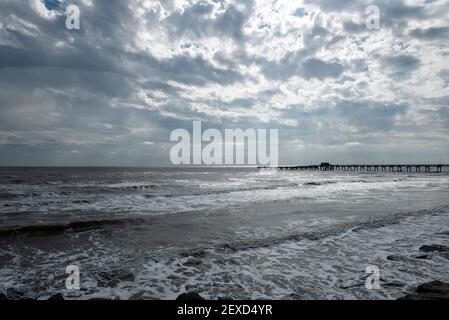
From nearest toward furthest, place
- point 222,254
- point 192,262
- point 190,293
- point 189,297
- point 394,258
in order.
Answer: point 189,297
point 190,293
point 192,262
point 394,258
point 222,254

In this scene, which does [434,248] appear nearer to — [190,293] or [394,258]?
[394,258]

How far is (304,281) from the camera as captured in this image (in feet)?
19.5

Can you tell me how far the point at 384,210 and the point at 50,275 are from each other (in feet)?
52.5

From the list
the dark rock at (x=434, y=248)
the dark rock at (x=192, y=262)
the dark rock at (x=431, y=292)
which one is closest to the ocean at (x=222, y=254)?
the dark rock at (x=192, y=262)

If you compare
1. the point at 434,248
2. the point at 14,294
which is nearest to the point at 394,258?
the point at 434,248

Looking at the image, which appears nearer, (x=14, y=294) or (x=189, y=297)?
(x=189, y=297)

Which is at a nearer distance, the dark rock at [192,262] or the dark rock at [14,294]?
the dark rock at [14,294]

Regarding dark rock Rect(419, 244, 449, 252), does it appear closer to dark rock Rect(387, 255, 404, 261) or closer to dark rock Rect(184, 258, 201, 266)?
dark rock Rect(387, 255, 404, 261)

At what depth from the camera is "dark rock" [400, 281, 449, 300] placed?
454 cm

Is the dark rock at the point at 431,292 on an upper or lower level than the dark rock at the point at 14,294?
upper

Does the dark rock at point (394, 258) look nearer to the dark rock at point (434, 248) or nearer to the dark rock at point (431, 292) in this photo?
the dark rock at point (434, 248)

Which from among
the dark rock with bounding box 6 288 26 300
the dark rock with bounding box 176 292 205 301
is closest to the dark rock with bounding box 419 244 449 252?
the dark rock with bounding box 176 292 205 301

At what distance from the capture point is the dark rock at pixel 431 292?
4.54m

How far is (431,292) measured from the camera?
4770mm
